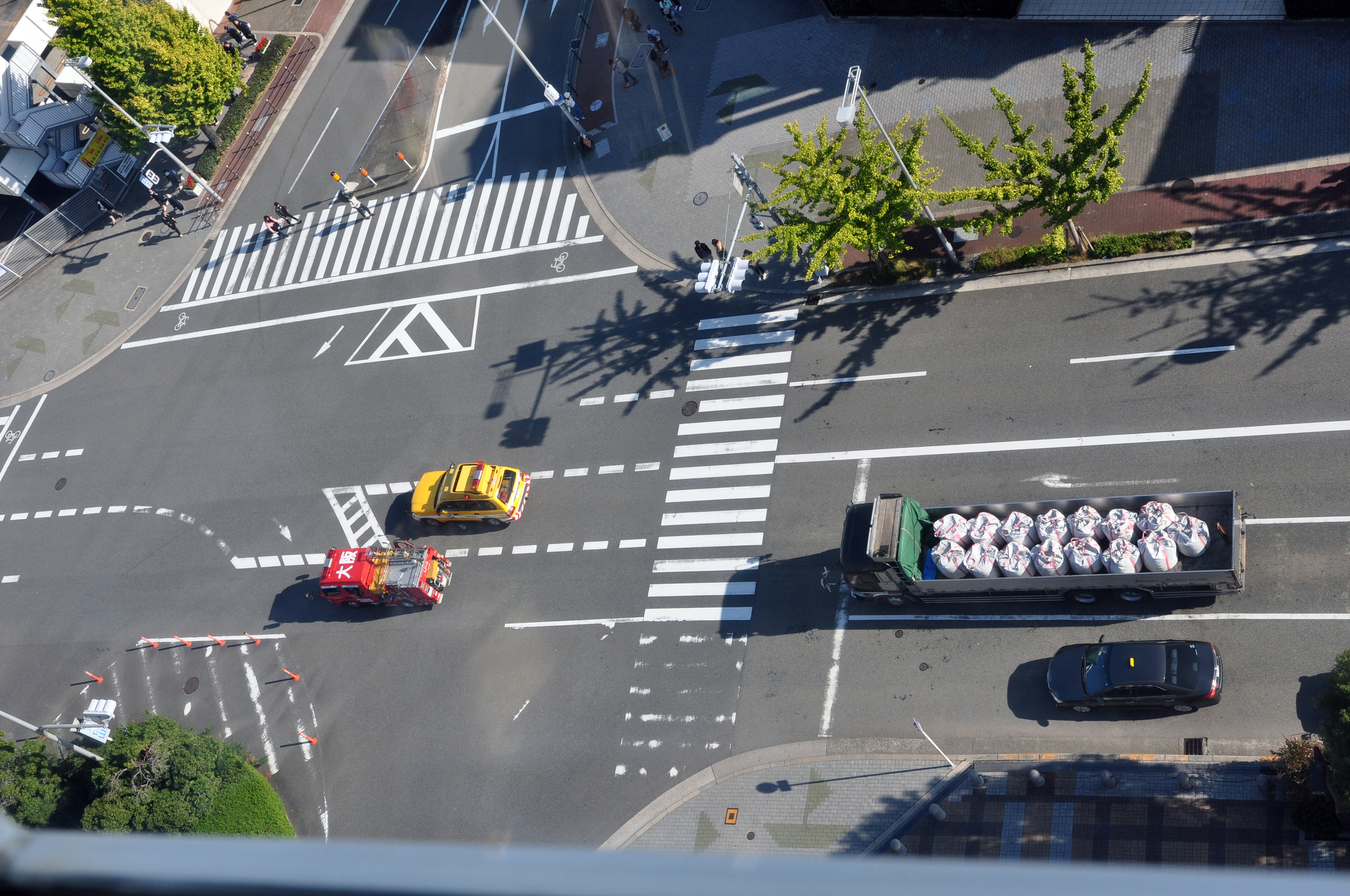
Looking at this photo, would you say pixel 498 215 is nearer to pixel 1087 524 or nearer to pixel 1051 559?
pixel 1051 559

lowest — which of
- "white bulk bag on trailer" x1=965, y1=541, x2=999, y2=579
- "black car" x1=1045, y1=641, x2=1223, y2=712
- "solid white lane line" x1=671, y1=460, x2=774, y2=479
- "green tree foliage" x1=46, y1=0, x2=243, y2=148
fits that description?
"black car" x1=1045, y1=641, x2=1223, y2=712

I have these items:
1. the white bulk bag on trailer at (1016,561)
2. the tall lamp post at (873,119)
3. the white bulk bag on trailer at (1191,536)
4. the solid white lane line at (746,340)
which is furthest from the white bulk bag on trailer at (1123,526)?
the solid white lane line at (746,340)

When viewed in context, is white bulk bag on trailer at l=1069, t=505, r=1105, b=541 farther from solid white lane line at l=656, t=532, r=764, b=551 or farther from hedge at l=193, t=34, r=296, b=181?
hedge at l=193, t=34, r=296, b=181

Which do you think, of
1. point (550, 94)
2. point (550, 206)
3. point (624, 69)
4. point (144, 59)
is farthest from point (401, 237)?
point (144, 59)

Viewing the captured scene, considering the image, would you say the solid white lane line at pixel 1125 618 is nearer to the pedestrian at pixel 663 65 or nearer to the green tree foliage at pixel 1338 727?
the green tree foliage at pixel 1338 727

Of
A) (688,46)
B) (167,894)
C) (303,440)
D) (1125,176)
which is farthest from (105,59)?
(167,894)

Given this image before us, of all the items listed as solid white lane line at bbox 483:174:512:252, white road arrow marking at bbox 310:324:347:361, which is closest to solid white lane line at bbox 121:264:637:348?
white road arrow marking at bbox 310:324:347:361

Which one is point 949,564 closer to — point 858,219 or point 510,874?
point 858,219
